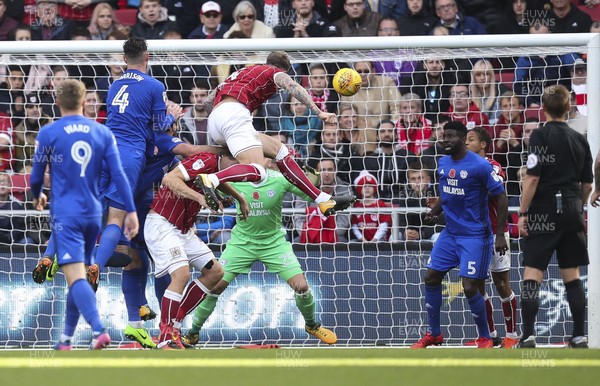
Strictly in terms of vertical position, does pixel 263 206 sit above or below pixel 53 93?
below

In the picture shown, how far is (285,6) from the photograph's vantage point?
13.3 m

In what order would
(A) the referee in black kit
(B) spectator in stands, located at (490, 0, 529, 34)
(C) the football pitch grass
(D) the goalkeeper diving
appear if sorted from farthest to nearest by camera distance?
(B) spectator in stands, located at (490, 0, 529, 34) < (D) the goalkeeper diving < (A) the referee in black kit < (C) the football pitch grass

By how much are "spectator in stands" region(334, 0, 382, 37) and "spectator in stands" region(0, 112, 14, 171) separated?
4.17 m

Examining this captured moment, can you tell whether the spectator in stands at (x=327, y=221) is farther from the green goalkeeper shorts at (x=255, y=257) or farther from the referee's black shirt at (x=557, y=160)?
the referee's black shirt at (x=557, y=160)

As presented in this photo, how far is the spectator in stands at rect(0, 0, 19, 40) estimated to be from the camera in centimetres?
A: 1358

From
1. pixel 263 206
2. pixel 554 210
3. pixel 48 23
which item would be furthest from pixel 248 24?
pixel 554 210

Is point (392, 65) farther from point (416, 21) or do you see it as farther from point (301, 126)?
point (301, 126)

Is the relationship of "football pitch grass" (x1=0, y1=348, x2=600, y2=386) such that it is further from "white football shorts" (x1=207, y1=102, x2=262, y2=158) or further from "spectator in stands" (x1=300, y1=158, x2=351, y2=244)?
"spectator in stands" (x1=300, y1=158, x2=351, y2=244)

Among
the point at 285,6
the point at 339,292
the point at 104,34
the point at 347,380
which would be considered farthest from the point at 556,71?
the point at 347,380

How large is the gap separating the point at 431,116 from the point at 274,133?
184 centimetres

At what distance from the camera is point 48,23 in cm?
1349

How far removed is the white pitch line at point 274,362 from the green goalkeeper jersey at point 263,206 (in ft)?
8.60

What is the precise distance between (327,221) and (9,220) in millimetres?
3288

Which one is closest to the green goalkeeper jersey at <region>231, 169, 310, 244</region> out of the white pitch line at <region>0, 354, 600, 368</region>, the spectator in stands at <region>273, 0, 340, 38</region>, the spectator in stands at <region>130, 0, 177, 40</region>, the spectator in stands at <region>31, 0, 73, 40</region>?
the white pitch line at <region>0, 354, 600, 368</region>
